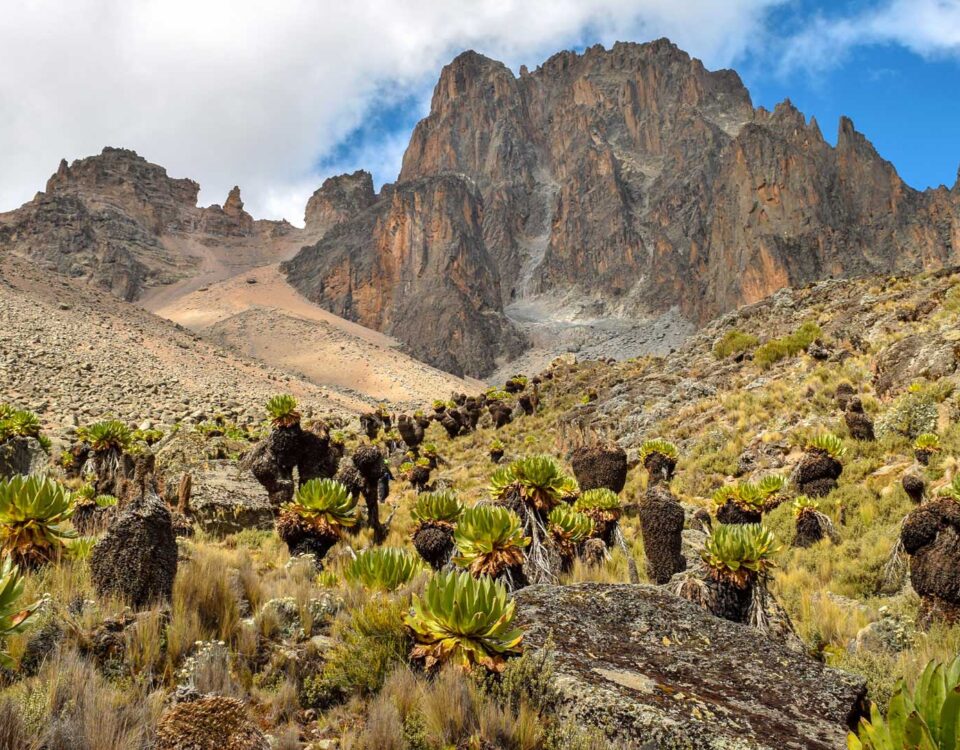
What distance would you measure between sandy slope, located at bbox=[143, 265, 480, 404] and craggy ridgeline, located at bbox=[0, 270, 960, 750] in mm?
53883

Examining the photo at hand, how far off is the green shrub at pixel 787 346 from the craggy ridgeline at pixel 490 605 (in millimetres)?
9117

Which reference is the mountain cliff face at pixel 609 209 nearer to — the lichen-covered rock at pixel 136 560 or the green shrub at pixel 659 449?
the green shrub at pixel 659 449

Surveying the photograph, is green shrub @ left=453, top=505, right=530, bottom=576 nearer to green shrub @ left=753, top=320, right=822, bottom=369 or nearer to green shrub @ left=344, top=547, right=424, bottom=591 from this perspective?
green shrub @ left=344, top=547, right=424, bottom=591

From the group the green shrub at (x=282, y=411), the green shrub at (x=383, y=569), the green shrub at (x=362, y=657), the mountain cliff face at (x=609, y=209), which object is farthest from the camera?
the mountain cliff face at (x=609, y=209)

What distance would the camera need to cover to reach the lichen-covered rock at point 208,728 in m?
2.67

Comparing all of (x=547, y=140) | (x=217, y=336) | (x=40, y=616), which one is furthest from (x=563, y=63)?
(x=40, y=616)

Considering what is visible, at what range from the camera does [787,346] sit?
23.6 meters

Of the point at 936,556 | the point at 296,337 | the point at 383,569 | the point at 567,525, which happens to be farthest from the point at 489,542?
the point at 296,337

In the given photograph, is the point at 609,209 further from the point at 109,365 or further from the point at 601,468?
the point at 601,468

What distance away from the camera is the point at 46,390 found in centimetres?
3022

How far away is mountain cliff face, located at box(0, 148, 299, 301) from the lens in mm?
105312

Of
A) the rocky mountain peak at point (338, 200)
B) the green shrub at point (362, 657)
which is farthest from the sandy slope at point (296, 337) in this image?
the green shrub at point (362, 657)

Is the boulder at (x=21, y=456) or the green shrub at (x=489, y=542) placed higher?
the green shrub at (x=489, y=542)

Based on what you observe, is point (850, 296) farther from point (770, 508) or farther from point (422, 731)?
point (422, 731)
